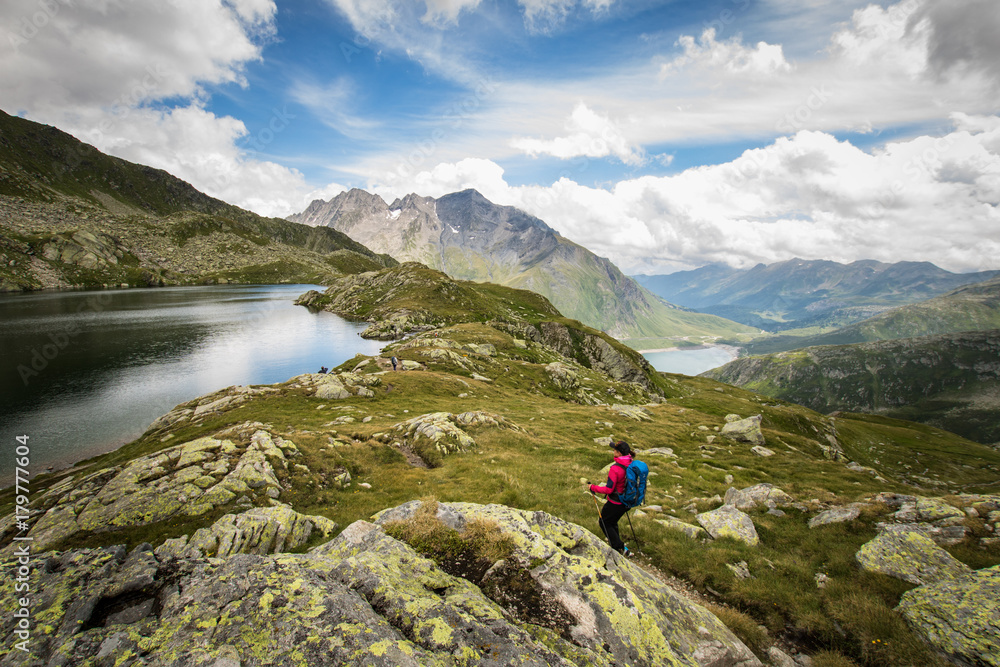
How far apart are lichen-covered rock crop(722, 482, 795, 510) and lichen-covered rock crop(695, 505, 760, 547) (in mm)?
2039

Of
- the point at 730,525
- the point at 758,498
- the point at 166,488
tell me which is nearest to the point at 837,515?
the point at 758,498

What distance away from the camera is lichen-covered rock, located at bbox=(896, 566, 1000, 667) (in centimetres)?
896

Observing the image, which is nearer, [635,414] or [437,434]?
[437,434]

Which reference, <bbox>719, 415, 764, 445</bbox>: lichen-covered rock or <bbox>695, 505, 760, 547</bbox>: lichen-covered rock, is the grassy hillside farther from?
<bbox>719, 415, 764, 445</bbox>: lichen-covered rock

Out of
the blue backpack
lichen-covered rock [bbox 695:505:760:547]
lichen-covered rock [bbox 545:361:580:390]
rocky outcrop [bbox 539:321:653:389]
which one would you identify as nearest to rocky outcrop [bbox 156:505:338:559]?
the blue backpack

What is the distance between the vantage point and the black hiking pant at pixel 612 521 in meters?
14.5

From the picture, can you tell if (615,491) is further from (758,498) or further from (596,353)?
(596,353)

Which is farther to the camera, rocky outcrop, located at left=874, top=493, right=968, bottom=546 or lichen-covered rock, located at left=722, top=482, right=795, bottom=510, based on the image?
lichen-covered rock, located at left=722, top=482, right=795, bottom=510

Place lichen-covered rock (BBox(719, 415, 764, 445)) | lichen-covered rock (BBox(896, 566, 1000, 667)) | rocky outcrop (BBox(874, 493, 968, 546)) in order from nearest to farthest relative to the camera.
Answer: lichen-covered rock (BBox(896, 566, 1000, 667))
rocky outcrop (BBox(874, 493, 968, 546))
lichen-covered rock (BBox(719, 415, 764, 445))

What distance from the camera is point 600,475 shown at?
2319 cm

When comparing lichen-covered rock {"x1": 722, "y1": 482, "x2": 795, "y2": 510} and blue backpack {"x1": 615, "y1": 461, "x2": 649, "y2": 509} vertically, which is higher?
blue backpack {"x1": 615, "y1": 461, "x2": 649, "y2": 509}

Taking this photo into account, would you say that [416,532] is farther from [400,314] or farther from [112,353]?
[400,314]

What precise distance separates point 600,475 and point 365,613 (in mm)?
18464

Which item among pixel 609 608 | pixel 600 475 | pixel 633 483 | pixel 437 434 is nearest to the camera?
pixel 609 608
